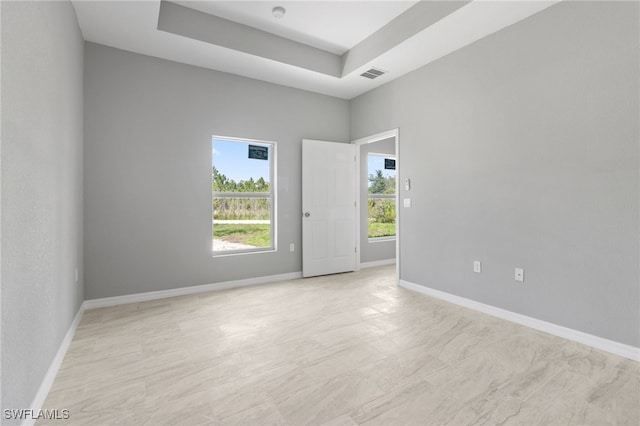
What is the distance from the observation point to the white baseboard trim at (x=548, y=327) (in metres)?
2.26

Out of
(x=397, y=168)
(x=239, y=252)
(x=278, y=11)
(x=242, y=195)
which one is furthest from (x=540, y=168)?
(x=239, y=252)

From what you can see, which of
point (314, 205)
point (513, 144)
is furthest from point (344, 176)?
point (513, 144)

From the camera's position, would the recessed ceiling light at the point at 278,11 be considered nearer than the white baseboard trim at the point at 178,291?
Yes

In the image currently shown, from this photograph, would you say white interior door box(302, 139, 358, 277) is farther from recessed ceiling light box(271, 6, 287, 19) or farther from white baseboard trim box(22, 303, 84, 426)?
white baseboard trim box(22, 303, 84, 426)

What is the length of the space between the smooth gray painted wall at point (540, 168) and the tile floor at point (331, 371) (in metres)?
0.43

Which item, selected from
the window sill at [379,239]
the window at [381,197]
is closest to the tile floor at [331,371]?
the window sill at [379,239]

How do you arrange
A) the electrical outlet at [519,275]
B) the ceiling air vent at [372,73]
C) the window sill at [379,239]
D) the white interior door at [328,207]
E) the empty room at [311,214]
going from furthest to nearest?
1. the window sill at [379,239]
2. the white interior door at [328,207]
3. the ceiling air vent at [372,73]
4. the electrical outlet at [519,275]
5. the empty room at [311,214]

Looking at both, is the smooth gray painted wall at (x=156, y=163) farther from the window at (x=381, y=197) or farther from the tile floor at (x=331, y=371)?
the window at (x=381, y=197)

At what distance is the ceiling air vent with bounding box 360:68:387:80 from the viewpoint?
3.93m

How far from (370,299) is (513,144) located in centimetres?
217

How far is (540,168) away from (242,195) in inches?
134

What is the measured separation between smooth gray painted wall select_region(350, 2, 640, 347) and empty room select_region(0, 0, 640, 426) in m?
0.02

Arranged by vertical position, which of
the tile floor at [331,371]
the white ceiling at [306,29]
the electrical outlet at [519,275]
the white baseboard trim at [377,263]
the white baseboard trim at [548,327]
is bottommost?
the tile floor at [331,371]

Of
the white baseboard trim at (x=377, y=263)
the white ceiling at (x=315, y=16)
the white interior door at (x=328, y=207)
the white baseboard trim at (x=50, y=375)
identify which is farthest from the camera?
the white baseboard trim at (x=377, y=263)
